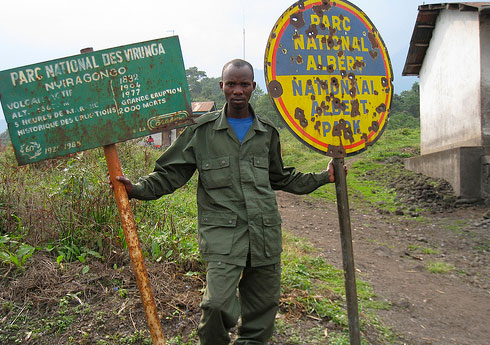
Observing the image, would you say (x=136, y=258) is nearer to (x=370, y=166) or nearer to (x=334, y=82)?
(x=334, y=82)

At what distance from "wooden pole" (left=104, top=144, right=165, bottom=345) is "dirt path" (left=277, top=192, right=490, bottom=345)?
1.89 meters

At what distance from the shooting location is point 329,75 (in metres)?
2.27

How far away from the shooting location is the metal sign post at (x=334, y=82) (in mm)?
2178

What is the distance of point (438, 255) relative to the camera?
529 centimetres

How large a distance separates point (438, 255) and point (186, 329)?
3838 millimetres

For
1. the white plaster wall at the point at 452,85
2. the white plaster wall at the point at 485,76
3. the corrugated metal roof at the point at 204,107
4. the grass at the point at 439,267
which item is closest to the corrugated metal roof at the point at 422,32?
the white plaster wall at the point at 452,85

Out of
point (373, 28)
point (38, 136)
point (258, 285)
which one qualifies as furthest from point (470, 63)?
point (38, 136)

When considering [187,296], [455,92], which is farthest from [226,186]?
[455,92]

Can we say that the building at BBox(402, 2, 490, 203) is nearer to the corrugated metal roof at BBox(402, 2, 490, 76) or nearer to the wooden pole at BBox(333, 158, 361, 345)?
the corrugated metal roof at BBox(402, 2, 490, 76)

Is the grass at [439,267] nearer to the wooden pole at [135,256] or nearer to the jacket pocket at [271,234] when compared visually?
the jacket pocket at [271,234]

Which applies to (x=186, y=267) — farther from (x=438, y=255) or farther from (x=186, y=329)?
(x=438, y=255)

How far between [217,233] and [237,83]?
2.80ft

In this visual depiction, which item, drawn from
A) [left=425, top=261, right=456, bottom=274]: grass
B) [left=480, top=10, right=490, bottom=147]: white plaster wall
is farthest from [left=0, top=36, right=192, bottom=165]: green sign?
[left=480, top=10, right=490, bottom=147]: white plaster wall

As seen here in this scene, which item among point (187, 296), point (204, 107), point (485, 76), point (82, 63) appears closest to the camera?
point (82, 63)
